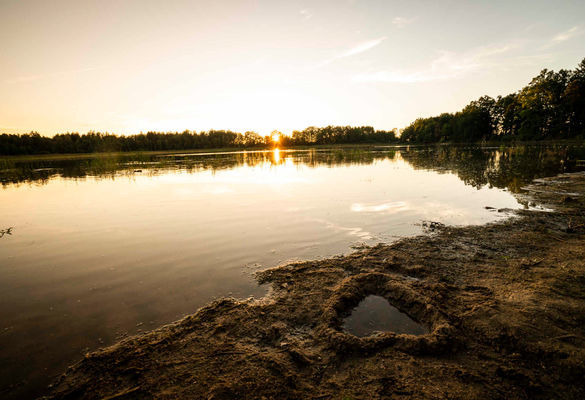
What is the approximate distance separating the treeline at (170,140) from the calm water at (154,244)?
11777 cm

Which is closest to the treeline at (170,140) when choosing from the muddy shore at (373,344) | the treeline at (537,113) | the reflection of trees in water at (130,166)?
the reflection of trees in water at (130,166)

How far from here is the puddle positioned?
455 centimetres

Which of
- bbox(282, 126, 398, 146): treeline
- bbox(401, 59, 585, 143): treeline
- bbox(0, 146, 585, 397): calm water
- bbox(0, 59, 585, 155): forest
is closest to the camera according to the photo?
bbox(0, 146, 585, 397): calm water

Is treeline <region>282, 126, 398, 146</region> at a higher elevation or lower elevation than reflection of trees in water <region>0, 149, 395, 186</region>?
higher

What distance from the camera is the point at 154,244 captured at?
29.1 ft

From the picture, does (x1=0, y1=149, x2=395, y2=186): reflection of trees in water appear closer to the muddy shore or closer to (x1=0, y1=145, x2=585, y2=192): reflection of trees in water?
(x1=0, y1=145, x2=585, y2=192): reflection of trees in water

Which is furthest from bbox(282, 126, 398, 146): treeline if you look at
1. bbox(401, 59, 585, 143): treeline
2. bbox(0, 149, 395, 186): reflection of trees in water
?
bbox(0, 149, 395, 186): reflection of trees in water

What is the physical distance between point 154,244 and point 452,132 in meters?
145

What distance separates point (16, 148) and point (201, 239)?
12937 cm

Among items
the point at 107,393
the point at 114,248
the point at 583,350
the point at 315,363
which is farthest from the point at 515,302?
the point at 114,248

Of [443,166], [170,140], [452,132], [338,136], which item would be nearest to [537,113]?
[452,132]

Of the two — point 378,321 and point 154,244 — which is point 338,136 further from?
point 378,321

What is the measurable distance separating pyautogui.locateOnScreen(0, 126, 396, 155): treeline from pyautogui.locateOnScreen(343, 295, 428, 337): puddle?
134 meters

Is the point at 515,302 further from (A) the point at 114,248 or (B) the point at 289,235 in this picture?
(A) the point at 114,248
